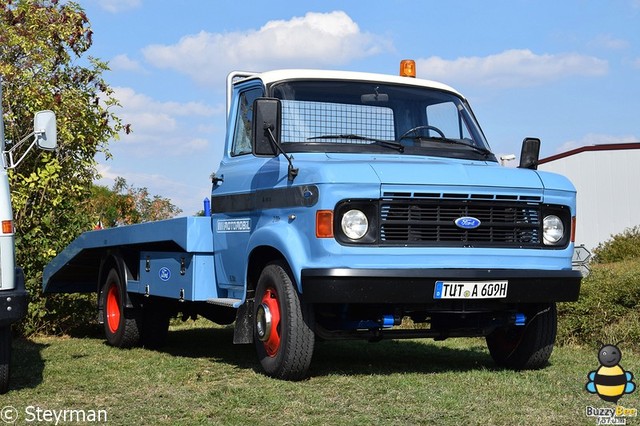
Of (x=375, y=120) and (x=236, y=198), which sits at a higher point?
(x=375, y=120)

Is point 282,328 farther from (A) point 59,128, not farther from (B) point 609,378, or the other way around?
(A) point 59,128

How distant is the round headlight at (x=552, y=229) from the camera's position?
7.24 metres

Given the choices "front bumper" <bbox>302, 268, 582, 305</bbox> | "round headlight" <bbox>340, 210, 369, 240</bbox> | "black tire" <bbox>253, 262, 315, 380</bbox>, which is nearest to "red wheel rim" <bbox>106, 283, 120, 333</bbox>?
"black tire" <bbox>253, 262, 315, 380</bbox>

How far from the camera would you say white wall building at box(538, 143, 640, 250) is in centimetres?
3588

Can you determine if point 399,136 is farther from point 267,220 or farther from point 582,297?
point 582,297

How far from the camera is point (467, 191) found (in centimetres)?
681

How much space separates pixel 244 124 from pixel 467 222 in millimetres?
2446

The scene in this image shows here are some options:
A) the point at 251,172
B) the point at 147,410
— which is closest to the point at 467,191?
the point at 251,172

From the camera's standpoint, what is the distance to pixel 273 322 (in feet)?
23.4

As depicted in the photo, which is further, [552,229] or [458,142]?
[458,142]

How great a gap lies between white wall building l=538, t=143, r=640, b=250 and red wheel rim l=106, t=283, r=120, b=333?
2822 cm

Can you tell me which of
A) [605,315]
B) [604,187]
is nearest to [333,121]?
[605,315]

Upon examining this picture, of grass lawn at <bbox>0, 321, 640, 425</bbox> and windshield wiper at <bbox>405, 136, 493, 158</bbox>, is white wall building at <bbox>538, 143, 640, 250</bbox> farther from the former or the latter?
windshield wiper at <bbox>405, 136, 493, 158</bbox>

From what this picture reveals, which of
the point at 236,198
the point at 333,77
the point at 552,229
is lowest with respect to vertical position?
the point at 552,229
